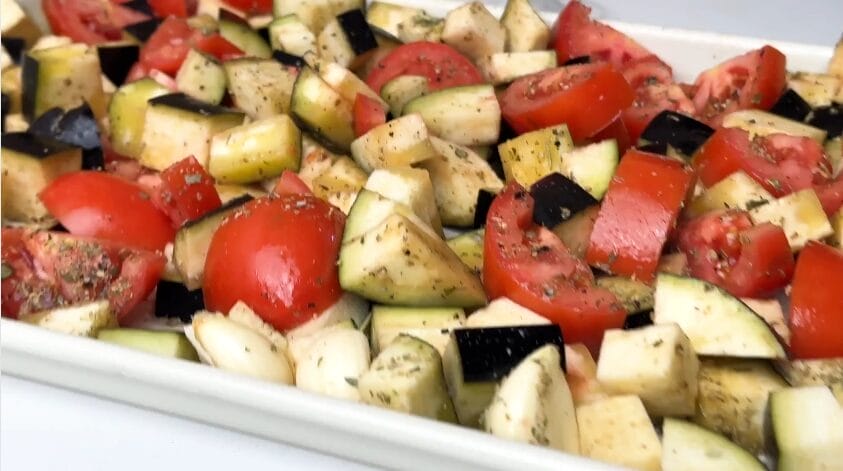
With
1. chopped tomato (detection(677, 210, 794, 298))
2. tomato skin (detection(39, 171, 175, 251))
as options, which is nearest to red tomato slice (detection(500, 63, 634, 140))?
chopped tomato (detection(677, 210, 794, 298))

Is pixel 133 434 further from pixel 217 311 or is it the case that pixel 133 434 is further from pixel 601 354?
pixel 601 354

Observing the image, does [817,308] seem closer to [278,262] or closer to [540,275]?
[540,275]

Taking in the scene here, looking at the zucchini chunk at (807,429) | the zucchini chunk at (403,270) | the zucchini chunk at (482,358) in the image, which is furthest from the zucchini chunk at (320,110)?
the zucchini chunk at (807,429)

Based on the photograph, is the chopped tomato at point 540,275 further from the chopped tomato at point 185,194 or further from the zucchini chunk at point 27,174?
the zucchini chunk at point 27,174

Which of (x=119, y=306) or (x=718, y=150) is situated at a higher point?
(x=718, y=150)

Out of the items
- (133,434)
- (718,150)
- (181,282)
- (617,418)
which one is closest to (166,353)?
(133,434)

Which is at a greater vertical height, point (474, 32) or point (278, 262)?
point (474, 32)

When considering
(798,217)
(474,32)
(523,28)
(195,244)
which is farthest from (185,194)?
(798,217)
